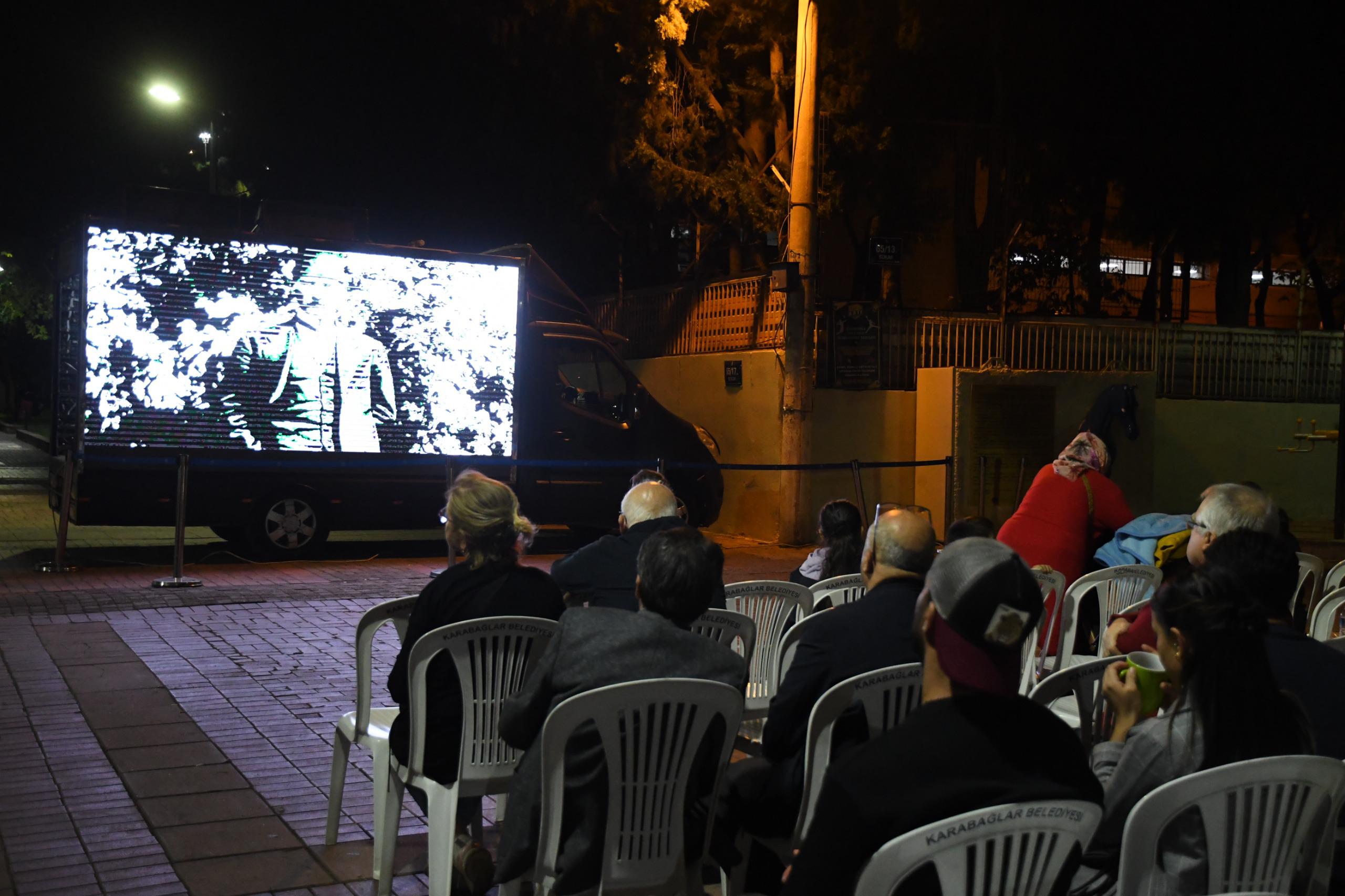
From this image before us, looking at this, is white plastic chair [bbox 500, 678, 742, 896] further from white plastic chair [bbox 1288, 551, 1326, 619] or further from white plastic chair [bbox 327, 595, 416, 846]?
white plastic chair [bbox 1288, 551, 1326, 619]

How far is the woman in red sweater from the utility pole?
8.00 meters

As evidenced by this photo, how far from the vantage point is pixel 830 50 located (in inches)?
728

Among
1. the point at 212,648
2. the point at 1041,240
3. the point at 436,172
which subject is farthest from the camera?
the point at 1041,240

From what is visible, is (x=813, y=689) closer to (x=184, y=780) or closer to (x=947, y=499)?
(x=184, y=780)

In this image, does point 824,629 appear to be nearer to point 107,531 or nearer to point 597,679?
point 597,679

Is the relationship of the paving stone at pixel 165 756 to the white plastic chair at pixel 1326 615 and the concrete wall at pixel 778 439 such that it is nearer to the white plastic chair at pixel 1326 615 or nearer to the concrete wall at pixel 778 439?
the white plastic chair at pixel 1326 615

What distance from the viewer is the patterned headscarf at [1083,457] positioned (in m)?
7.00

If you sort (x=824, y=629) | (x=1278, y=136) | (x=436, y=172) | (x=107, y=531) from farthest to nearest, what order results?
1. (x=436, y=172)
2. (x=1278, y=136)
3. (x=107, y=531)
4. (x=824, y=629)

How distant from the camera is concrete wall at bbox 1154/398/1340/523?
1881 centimetres

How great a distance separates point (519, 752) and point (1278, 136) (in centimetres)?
1911

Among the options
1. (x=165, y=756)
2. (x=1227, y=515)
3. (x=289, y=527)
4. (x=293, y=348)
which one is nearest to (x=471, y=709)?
(x=165, y=756)

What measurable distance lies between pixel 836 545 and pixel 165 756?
3.24 m

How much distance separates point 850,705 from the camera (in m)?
3.58

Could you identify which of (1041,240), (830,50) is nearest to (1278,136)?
(1041,240)
